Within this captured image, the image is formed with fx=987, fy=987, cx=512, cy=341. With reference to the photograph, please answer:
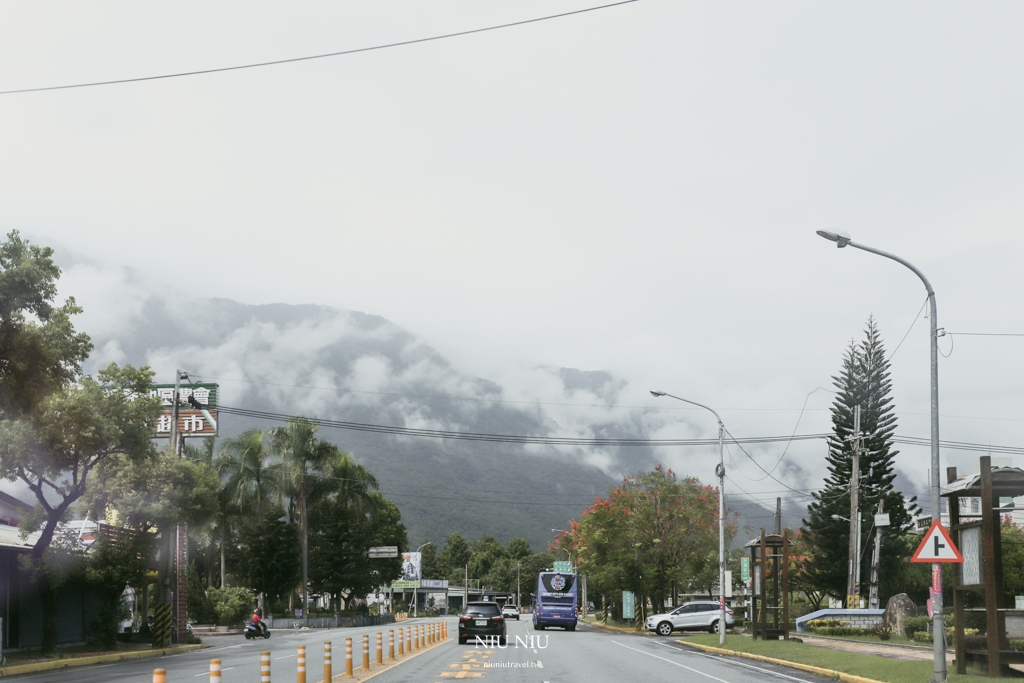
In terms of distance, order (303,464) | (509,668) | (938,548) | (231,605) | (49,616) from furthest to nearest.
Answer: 1. (303,464)
2. (231,605)
3. (49,616)
4. (509,668)
5. (938,548)

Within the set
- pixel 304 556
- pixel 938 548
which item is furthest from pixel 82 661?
pixel 304 556

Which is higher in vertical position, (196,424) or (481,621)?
(196,424)

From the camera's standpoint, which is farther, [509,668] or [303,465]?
[303,465]

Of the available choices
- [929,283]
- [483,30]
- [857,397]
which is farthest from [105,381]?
[857,397]

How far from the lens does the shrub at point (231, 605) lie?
63.2m

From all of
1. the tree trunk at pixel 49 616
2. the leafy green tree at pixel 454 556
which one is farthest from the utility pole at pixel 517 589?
the tree trunk at pixel 49 616

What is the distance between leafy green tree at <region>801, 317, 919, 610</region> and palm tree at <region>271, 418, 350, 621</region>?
35775 millimetres

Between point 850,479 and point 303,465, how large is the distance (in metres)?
39.7

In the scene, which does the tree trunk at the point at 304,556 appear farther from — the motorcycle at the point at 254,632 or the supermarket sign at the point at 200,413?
the motorcycle at the point at 254,632

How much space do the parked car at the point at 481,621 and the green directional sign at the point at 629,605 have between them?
26.6 meters

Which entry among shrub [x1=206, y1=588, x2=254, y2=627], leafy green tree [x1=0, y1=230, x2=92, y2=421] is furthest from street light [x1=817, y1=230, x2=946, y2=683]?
shrub [x1=206, y1=588, x2=254, y2=627]

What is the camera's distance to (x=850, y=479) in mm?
67812

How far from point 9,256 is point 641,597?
4535 cm

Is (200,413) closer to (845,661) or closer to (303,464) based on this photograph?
(303,464)
